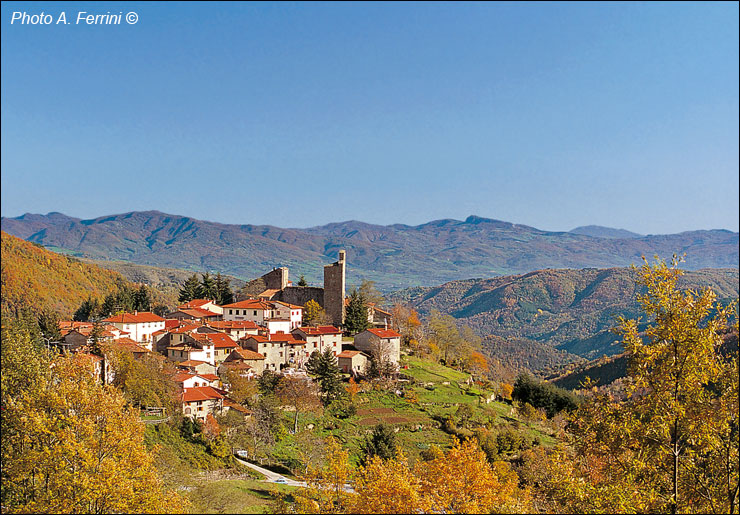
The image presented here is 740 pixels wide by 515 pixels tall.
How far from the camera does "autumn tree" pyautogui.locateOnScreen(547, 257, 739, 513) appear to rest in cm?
903

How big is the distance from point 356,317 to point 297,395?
54.8 ft

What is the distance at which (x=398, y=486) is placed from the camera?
11914 mm

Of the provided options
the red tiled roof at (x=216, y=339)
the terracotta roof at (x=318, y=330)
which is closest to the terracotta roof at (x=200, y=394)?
the red tiled roof at (x=216, y=339)

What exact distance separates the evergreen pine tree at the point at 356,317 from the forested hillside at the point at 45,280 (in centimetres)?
6154

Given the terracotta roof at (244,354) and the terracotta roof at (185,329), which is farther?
the terracotta roof at (185,329)

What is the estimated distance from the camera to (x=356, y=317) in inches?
2274

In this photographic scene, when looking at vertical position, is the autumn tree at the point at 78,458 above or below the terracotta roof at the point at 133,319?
below

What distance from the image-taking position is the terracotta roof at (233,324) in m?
49.4

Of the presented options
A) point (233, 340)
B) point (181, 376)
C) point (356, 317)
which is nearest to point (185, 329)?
point (233, 340)

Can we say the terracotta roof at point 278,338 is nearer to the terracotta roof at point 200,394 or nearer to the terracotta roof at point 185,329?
the terracotta roof at point 185,329

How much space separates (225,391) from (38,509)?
2659 centimetres

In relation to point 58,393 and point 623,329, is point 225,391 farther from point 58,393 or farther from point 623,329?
point 623,329

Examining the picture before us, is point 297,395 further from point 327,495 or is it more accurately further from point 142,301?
point 327,495

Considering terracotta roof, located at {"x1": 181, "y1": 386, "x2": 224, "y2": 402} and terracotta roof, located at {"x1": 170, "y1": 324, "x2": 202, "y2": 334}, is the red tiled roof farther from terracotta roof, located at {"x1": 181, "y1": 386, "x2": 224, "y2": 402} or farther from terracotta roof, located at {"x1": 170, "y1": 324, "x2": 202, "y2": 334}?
terracotta roof, located at {"x1": 181, "y1": 386, "x2": 224, "y2": 402}
